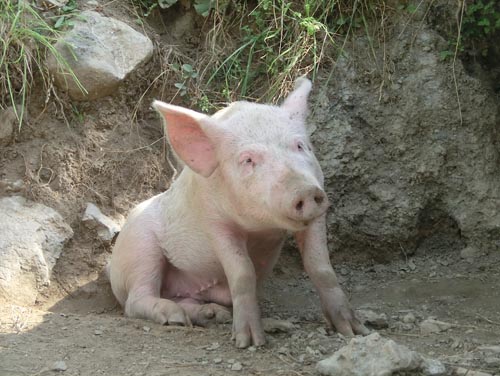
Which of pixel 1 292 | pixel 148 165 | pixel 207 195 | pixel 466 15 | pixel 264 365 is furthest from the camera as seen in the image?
pixel 148 165

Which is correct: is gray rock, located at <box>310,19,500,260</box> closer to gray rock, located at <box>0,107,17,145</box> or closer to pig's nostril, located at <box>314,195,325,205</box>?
pig's nostril, located at <box>314,195,325,205</box>

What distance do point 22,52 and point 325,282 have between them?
245 centimetres

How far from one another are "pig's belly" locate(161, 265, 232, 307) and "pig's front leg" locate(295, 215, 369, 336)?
634 mm

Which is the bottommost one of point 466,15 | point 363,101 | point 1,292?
point 1,292

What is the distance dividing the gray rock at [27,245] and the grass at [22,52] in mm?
551

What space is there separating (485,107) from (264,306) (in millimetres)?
1876

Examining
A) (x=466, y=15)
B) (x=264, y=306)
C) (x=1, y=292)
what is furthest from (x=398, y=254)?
(x=1, y=292)

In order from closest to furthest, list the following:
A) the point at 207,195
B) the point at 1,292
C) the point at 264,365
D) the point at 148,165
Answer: the point at 264,365
the point at 207,195
the point at 1,292
the point at 148,165

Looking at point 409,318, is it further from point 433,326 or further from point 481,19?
point 481,19

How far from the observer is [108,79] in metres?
5.57

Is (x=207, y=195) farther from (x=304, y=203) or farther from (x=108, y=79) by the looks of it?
(x=108, y=79)

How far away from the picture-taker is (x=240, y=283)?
13.8 feet

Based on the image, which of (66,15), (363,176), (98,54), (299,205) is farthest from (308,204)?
(66,15)

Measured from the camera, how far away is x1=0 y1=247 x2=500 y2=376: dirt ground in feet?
11.8
